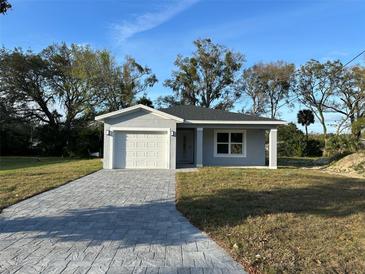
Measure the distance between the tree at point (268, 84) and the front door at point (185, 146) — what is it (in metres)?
25.1

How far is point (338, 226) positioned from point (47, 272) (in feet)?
16.0

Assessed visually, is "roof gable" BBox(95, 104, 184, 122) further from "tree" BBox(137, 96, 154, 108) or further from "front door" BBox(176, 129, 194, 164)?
"tree" BBox(137, 96, 154, 108)

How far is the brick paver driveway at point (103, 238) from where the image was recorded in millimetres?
4633

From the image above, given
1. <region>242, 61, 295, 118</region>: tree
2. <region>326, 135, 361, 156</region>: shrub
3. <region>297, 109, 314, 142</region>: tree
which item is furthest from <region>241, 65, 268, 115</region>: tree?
<region>326, 135, 361, 156</region>: shrub

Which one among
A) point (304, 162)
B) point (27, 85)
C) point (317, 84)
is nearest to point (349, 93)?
point (317, 84)

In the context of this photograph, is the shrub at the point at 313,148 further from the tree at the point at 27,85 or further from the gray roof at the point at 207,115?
the tree at the point at 27,85

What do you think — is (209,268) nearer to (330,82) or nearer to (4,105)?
(4,105)

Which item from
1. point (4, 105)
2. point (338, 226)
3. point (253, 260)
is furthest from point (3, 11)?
point (4, 105)

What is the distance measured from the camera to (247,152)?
71.8 ft

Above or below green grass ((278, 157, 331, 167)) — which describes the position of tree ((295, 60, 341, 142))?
above

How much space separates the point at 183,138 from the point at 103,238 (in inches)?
704

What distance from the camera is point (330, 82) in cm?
4319

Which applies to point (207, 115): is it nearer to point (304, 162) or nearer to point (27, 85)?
point (304, 162)

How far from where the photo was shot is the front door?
77.1 ft
